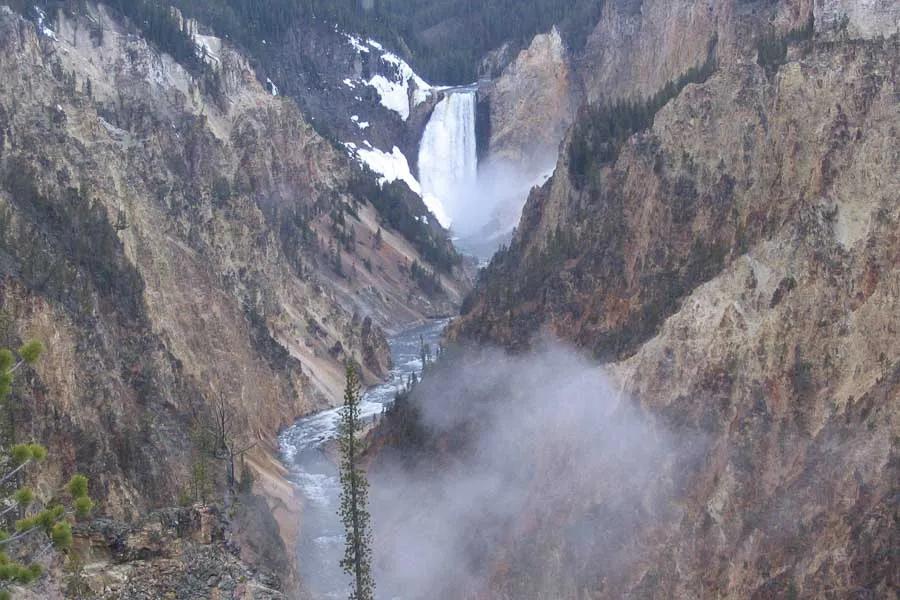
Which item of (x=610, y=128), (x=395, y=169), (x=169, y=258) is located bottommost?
(x=395, y=169)

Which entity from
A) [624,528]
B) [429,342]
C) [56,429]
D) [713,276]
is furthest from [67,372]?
[429,342]

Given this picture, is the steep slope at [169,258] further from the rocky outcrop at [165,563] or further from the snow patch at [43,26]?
the rocky outcrop at [165,563]

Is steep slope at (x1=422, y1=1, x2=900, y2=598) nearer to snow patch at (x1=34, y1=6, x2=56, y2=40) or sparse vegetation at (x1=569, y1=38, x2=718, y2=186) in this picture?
sparse vegetation at (x1=569, y1=38, x2=718, y2=186)

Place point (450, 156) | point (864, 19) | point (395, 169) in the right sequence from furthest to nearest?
point (450, 156), point (395, 169), point (864, 19)

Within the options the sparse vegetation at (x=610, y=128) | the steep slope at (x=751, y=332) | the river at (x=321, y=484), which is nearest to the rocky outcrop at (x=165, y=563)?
the steep slope at (x=751, y=332)

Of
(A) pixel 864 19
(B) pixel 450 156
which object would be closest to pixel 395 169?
(B) pixel 450 156

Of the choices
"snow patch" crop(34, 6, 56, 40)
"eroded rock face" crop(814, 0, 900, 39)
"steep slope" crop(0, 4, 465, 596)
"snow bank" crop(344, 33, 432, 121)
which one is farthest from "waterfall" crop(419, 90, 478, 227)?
"eroded rock face" crop(814, 0, 900, 39)

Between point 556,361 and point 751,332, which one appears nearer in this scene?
point 751,332

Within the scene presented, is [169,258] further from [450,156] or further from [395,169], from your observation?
[450,156]
